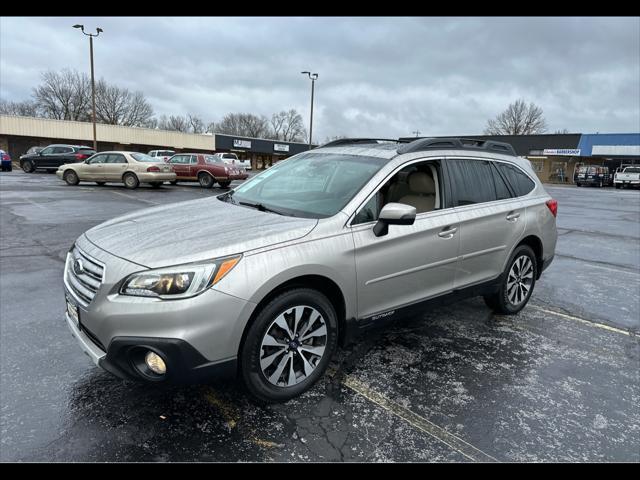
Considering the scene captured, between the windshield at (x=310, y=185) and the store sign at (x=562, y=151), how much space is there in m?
52.0

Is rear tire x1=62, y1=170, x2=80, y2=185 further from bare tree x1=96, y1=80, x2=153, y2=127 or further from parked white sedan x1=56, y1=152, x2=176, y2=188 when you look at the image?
bare tree x1=96, y1=80, x2=153, y2=127

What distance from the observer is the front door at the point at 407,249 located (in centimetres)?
309

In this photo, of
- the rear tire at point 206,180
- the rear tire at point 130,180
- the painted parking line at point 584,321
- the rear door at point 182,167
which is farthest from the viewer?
the rear door at point 182,167

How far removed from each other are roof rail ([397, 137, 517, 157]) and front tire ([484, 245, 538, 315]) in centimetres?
110

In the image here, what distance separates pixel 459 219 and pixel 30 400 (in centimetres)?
349

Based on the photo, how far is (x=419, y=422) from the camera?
8.80ft

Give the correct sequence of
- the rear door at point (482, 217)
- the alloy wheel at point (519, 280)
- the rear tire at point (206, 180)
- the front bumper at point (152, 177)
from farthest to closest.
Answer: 1. the rear tire at point (206, 180)
2. the front bumper at point (152, 177)
3. the alloy wheel at point (519, 280)
4. the rear door at point (482, 217)

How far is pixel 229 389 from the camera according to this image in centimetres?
298

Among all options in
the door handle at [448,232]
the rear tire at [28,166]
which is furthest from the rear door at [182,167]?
the door handle at [448,232]

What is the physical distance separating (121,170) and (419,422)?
18463mm

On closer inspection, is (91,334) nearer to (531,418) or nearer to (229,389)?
(229,389)

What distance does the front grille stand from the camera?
2537 millimetres

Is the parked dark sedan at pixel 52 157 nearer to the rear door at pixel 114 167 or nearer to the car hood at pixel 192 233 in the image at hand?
the rear door at pixel 114 167

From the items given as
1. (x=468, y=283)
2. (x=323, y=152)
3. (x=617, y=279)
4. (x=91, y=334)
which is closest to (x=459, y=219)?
(x=468, y=283)
